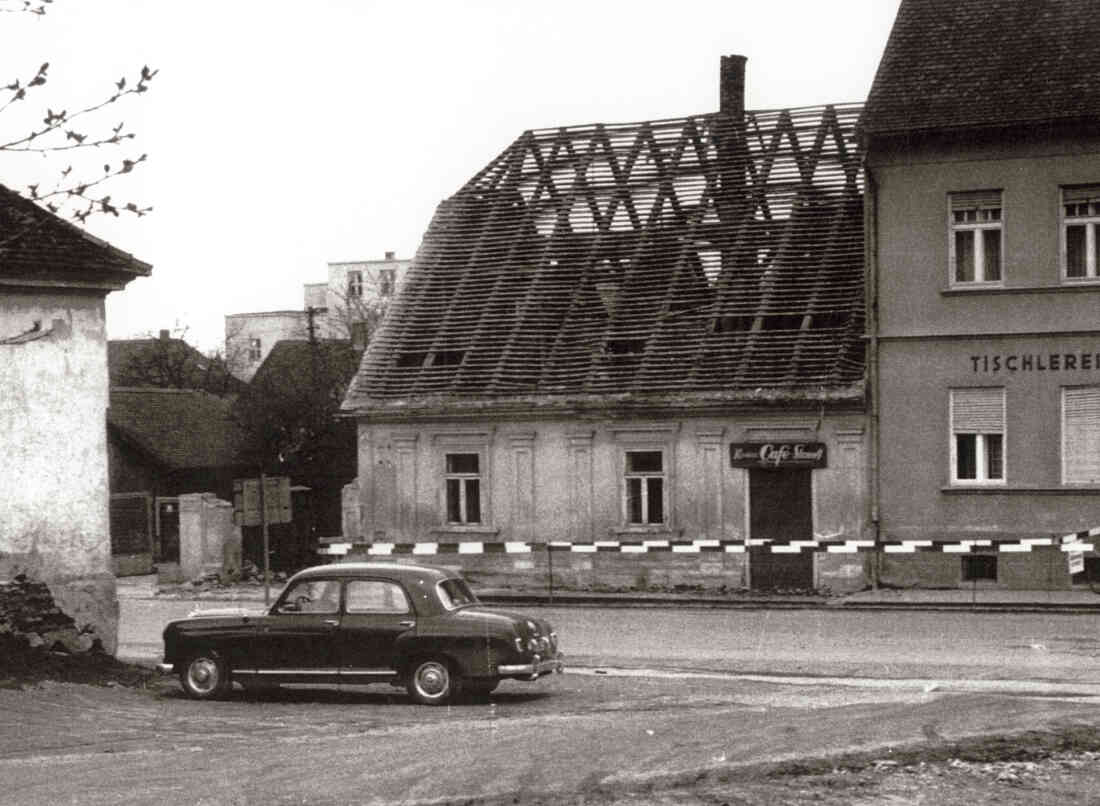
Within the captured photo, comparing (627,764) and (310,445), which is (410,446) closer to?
(310,445)

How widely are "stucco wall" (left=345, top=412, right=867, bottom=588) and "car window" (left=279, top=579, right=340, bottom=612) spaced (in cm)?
1555

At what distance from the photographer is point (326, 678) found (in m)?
19.0

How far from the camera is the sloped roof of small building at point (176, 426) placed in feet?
187

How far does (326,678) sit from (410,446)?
59.5 ft

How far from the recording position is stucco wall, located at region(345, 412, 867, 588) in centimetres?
3325

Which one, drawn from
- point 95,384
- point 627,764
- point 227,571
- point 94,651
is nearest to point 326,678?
point 94,651

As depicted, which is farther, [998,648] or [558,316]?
[558,316]

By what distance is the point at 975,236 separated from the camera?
32469mm

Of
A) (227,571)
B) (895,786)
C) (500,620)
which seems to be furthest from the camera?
(227,571)

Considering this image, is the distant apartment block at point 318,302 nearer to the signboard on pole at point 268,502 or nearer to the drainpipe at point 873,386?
the drainpipe at point 873,386

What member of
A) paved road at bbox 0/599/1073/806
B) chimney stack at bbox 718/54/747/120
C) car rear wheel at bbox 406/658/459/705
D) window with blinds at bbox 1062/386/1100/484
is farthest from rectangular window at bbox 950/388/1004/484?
car rear wheel at bbox 406/658/459/705

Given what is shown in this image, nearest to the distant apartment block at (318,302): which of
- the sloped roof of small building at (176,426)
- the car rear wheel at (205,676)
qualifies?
the sloped roof of small building at (176,426)

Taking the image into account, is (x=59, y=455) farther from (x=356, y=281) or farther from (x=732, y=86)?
(x=356, y=281)

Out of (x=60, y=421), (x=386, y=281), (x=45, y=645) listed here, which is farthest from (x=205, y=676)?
(x=386, y=281)
